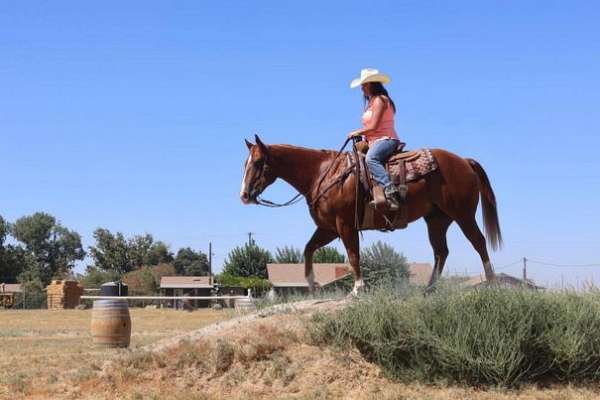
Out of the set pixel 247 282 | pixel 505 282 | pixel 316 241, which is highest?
pixel 247 282

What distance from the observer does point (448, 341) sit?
851 cm

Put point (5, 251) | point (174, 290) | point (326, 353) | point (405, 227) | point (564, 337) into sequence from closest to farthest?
point (564, 337), point (326, 353), point (405, 227), point (174, 290), point (5, 251)

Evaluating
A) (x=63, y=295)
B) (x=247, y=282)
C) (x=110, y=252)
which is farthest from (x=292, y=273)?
(x=110, y=252)

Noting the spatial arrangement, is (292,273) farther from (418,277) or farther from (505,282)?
(505,282)

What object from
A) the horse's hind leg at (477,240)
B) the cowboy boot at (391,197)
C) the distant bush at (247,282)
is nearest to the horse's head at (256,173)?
the cowboy boot at (391,197)

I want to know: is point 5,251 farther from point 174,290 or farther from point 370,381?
point 370,381

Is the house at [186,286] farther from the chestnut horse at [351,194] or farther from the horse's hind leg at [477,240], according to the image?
the horse's hind leg at [477,240]

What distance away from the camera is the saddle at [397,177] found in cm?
1012

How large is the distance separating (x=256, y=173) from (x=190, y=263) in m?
101

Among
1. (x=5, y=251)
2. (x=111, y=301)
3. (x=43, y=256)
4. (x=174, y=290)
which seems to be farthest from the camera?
(x=43, y=256)

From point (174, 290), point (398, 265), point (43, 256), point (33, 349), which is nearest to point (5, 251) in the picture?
point (43, 256)

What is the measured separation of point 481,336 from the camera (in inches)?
333

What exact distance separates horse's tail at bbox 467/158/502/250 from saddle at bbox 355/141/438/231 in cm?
98

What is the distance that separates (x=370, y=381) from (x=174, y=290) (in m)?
67.0
